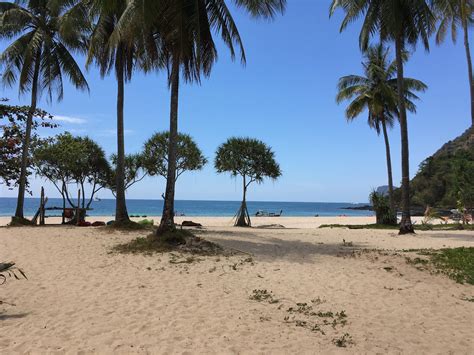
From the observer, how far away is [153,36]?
42.0 ft

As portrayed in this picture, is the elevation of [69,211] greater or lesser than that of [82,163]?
lesser

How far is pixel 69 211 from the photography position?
21.7m

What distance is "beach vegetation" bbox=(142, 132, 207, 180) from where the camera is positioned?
22.7 meters

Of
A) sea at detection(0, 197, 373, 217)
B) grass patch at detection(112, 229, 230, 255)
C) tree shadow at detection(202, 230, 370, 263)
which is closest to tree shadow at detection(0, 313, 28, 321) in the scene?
grass patch at detection(112, 229, 230, 255)

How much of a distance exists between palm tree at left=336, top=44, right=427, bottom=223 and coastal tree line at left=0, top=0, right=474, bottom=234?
6.79m

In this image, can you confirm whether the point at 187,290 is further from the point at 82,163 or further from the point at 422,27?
the point at 82,163

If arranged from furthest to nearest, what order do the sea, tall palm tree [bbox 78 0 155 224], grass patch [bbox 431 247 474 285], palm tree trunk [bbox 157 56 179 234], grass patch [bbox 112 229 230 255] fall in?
the sea < tall palm tree [bbox 78 0 155 224] < palm tree trunk [bbox 157 56 179 234] < grass patch [bbox 112 229 230 255] < grass patch [bbox 431 247 474 285]

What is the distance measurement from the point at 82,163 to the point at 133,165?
10.8ft

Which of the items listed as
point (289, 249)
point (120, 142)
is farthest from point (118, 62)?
point (289, 249)

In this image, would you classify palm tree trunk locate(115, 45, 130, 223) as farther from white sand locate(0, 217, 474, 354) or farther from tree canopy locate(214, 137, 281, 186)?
tree canopy locate(214, 137, 281, 186)

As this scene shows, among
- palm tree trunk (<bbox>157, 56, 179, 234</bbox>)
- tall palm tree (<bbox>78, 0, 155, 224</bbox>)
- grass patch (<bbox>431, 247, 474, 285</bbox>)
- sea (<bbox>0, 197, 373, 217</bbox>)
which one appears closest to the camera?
grass patch (<bbox>431, 247, 474, 285</bbox>)

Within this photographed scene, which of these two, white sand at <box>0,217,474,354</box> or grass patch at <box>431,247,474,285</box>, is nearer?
white sand at <box>0,217,474,354</box>

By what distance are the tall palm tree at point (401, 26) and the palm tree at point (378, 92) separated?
22.3ft

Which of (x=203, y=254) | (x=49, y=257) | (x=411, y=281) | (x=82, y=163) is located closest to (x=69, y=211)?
(x=82, y=163)
